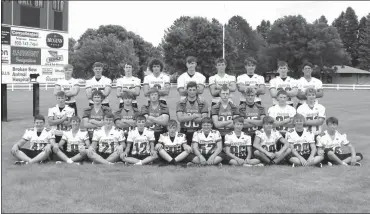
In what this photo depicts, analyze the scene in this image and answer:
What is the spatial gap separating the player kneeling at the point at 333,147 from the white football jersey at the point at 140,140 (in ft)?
10.6

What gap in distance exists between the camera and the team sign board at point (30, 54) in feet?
41.8

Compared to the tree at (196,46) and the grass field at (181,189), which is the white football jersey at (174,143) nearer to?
the grass field at (181,189)

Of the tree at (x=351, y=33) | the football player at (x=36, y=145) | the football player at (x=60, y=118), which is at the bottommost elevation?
the football player at (x=36, y=145)

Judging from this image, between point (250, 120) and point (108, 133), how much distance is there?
9.19ft

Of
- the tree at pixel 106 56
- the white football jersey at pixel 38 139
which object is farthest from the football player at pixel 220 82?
the tree at pixel 106 56

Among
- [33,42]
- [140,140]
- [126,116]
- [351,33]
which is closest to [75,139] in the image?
[126,116]

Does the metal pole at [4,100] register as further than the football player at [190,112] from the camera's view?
Yes

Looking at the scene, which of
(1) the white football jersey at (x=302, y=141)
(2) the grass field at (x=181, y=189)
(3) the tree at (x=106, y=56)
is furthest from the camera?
(3) the tree at (x=106, y=56)

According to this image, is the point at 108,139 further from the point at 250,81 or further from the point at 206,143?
the point at 250,81

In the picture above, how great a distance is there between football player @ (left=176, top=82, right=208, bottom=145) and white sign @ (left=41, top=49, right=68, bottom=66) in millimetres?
7545

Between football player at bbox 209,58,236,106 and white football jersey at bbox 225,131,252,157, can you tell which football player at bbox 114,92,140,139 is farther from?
white football jersey at bbox 225,131,252,157

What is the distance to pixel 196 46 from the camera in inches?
2028

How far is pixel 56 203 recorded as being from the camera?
502cm

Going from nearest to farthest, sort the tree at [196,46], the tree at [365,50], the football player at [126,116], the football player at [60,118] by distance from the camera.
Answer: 1. the football player at [126,116]
2. the football player at [60,118]
3. the tree at [196,46]
4. the tree at [365,50]
